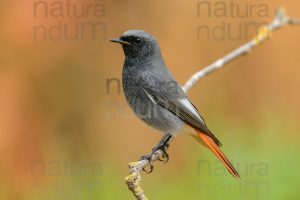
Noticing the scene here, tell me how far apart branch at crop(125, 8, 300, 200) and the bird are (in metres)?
0.25

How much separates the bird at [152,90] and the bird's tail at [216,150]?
0.08 ft

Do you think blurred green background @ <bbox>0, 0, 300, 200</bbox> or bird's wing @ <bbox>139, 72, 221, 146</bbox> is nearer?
bird's wing @ <bbox>139, 72, 221, 146</bbox>

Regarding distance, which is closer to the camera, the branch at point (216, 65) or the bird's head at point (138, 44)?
the branch at point (216, 65)

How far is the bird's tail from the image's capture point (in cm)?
502

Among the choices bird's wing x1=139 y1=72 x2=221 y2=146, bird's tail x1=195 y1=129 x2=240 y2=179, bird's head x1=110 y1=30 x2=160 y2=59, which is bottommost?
bird's tail x1=195 y1=129 x2=240 y2=179

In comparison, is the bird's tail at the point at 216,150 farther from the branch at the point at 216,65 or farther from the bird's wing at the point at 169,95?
the branch at the point at 216,65

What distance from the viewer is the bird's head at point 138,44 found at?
5.27 m

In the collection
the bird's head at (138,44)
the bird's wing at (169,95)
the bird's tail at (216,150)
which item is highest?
the bird's head at (138,44)

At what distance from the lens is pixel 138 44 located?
5.32 meters

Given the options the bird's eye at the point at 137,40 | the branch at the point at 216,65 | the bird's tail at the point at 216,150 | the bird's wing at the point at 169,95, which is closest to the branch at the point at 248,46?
the branch at the point at 216,65

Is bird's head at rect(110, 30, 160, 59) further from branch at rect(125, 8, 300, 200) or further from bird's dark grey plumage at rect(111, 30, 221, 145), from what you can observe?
branch at rect(125, 8, 300, 200)

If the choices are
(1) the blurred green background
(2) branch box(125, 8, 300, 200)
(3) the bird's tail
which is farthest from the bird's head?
(1) the blurred green background

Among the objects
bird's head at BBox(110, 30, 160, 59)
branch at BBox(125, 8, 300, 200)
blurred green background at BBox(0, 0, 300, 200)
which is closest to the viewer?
branch at BBox(125, 8, 300, 200)

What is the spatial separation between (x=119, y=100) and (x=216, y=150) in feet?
4.97
